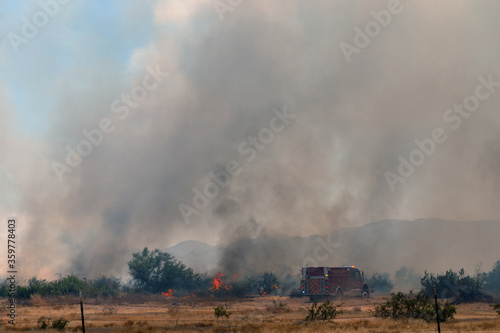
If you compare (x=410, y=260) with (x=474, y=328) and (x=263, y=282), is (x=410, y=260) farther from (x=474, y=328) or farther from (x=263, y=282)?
(x=474, y=328)

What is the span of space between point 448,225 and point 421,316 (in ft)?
291

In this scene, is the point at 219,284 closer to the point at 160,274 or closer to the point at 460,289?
the point at 160,274

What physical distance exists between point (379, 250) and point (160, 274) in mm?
49584

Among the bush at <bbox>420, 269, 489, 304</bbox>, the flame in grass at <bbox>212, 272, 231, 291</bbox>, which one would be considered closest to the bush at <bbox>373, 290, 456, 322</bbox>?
the bush at <bbox>420, 269, 489, 304</bbox>

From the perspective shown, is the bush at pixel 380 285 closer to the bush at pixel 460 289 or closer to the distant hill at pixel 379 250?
the distant hill at pixel 379 250

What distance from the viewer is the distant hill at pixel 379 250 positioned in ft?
231

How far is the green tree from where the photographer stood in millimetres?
58125

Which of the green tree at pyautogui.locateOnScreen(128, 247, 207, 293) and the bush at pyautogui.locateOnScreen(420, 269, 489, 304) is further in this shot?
the green tree at pyautogui.locateOnScreen(128, 247, 207, 293)

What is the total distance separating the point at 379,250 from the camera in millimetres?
94438

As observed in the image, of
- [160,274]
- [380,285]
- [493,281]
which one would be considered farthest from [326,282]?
[493,281]

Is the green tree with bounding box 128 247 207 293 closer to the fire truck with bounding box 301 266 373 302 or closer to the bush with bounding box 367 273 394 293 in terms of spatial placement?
the fire truck with bounding box 301 266 373 302

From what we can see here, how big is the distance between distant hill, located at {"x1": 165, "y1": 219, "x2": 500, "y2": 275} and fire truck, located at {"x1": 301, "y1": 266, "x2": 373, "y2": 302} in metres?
21.6

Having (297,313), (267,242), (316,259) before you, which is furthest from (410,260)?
(297,313)

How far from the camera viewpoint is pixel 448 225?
4291 inches
